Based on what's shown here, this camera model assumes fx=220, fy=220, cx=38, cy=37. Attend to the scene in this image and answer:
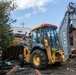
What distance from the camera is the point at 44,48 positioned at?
13.3m

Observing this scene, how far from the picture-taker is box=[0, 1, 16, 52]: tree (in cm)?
1631

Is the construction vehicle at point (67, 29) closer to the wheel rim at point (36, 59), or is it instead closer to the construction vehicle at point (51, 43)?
the construction vehicle at point (51, 43)

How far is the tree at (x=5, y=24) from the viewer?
16312mm

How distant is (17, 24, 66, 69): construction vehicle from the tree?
2453 millimetres

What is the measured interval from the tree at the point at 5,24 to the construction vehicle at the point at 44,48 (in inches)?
96.6

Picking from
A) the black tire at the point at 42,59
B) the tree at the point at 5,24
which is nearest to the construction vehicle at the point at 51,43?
the black tire at the point at 42,59

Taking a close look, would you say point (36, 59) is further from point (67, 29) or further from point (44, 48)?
point (67, 29)

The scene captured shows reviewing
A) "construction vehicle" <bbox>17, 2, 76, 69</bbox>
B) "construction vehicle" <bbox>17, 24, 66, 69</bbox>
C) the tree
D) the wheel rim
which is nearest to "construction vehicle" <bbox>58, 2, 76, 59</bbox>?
"construction vehicle" <bbox>17, 2, 76, 69</bbox>

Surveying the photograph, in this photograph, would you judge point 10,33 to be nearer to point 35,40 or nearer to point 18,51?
point 18,51

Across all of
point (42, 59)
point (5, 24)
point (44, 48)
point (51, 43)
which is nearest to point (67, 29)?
point (51, 43)

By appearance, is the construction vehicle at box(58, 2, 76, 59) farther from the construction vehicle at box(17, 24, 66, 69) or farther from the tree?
the tree

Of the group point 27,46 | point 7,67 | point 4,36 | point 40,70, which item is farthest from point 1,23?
point 40,70

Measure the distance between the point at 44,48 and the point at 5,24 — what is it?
5012 millimetres

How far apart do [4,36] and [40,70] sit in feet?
15.3
